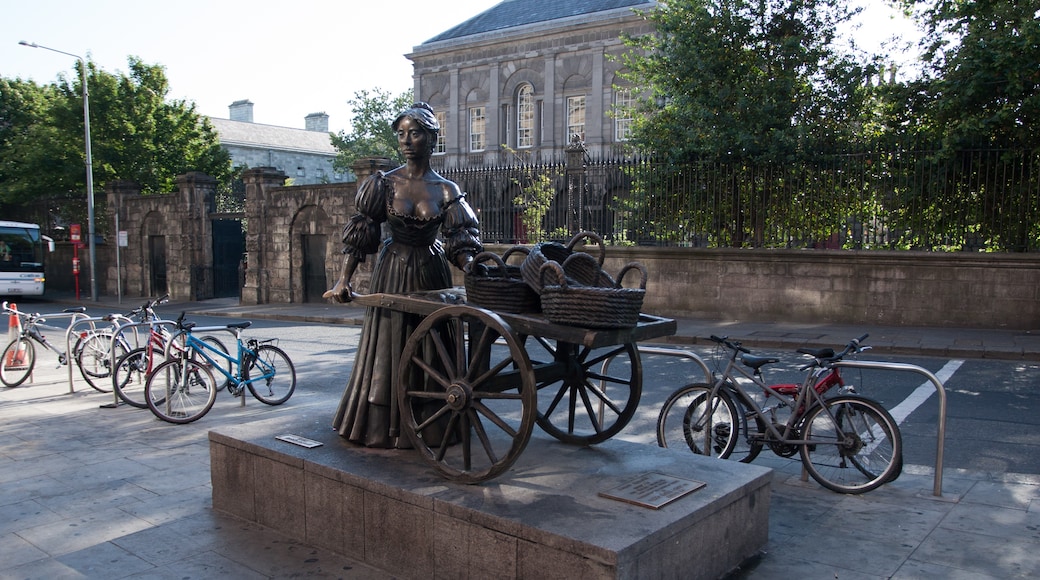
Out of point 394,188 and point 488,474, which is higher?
point 394,188

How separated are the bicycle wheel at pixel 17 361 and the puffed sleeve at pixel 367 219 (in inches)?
275

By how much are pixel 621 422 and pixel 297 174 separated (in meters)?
59.0

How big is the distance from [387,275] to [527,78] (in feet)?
126

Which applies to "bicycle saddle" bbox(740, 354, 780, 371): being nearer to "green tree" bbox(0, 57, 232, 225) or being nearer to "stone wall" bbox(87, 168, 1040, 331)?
"stone wall" bbox(87, 168, 1040, 331)

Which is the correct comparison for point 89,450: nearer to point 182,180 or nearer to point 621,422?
point 621,422

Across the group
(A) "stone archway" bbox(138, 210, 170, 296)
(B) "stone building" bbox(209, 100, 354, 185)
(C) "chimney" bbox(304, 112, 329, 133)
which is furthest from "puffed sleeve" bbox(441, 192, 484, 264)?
(C) "chimney" bbox(304, 112, 329, 133)

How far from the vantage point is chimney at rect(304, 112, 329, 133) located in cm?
7012

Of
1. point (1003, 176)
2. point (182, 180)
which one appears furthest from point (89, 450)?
point (182, 180)

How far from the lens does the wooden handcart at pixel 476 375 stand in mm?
3941

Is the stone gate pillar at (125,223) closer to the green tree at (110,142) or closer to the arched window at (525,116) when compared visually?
the green tree at (110,142)

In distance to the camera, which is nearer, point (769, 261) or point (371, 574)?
point (371, 574)

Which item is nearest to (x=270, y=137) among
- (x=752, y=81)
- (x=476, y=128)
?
(x=476, y=128)

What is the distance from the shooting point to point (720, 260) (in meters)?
16.7

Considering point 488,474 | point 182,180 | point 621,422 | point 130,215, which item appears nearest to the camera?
point 488,474
